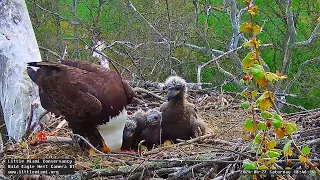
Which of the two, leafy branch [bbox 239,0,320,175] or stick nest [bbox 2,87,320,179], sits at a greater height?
leafy branch [bbox 239,0,320,175]

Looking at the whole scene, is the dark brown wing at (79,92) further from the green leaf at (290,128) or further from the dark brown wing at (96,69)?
the green leaf at (290,128)

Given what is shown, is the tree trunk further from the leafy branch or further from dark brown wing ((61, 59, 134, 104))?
the leafy branch

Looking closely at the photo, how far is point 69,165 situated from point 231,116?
252 cm

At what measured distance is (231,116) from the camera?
5664 millimetres

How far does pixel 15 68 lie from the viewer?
5008mm

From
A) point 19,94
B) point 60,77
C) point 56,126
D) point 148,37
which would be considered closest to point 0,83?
point 19,94

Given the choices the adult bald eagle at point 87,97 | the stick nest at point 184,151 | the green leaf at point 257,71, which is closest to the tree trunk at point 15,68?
the stick nest at point 184,151

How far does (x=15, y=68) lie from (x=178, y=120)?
63.6 inches

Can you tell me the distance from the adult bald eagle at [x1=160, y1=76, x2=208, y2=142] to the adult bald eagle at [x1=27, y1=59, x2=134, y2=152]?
470 mm

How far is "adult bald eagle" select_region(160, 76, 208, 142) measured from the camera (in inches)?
195

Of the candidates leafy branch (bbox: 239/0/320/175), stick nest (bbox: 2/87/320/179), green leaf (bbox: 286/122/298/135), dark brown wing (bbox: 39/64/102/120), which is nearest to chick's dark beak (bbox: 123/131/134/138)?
stick nest (bbox: 2/87/320/179)

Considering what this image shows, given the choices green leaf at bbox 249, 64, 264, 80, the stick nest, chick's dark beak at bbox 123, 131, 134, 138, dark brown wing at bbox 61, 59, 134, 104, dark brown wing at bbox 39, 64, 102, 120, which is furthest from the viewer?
chick's dark beak at bbox 123, 131, 134, 138

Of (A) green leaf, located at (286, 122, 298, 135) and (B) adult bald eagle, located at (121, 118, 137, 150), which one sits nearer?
(A) green leaf, located at (286, 122, 298, 135)

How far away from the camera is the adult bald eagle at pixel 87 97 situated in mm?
4195
